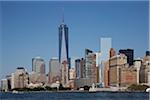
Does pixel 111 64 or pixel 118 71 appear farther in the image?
pixel 111 64

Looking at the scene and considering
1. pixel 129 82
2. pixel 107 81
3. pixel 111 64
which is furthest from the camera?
pixel 111 64

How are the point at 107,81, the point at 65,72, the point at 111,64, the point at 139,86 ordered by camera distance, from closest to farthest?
the point at 139,86 → the point at 107,81 → the point at 111,64 → the point at 65,72

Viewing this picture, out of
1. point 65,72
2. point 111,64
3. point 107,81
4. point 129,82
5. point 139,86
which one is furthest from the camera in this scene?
point 65,72

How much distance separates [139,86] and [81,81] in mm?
15846

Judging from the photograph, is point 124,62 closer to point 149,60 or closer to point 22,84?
point 149,60

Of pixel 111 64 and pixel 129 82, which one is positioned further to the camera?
pixel 111 64

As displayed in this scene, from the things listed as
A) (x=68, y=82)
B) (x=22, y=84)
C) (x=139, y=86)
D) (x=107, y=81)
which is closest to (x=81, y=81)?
(x=68, y=82)

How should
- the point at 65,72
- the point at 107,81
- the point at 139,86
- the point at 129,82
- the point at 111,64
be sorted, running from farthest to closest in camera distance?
1. the point at 65,72
2. the point at 111,64
3. the point at 107,81
4. the point at 129,82
5. the point at 139,86

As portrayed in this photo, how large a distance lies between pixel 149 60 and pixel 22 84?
18083 mm

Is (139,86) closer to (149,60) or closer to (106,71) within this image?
(149,60)

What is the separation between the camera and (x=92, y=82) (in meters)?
68.6

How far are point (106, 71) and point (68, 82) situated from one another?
25.4 ft

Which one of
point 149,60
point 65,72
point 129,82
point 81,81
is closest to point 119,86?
point 129,82

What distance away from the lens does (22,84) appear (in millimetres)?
63531
